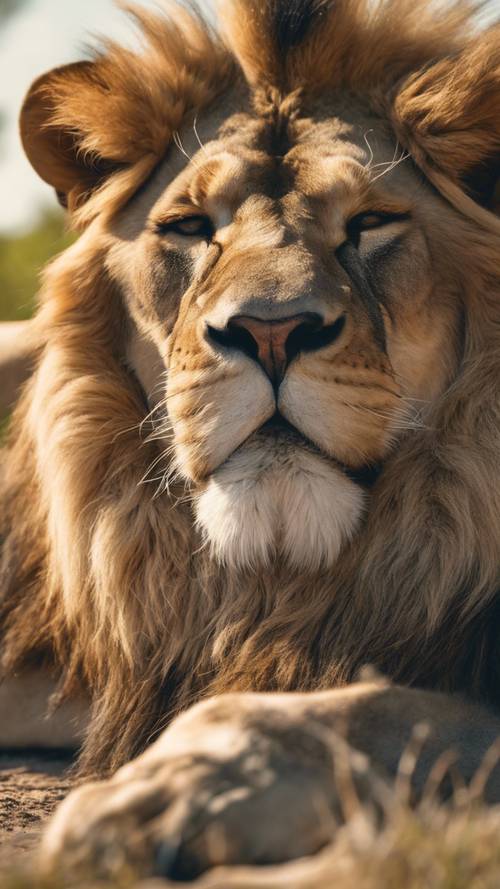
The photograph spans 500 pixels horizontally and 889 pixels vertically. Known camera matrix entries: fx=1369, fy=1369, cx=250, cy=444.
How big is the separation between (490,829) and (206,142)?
228 cm

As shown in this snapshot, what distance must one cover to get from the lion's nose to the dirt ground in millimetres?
1143

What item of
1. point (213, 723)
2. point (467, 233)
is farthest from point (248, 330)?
point (213, 723)

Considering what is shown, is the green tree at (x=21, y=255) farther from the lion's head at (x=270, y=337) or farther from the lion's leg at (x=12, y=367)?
the lion's head at (x=270, y=337)

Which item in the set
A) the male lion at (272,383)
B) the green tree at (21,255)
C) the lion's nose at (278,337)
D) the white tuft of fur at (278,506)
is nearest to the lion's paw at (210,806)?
the male lion at (272,383)

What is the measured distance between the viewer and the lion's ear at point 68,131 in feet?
12.6

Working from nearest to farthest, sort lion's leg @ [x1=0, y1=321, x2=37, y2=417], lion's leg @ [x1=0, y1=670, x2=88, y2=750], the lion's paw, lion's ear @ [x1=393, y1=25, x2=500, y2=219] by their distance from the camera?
the lion's paw
lion's ear @ [x1=393, y1=25, x2=500, y2=219]
lion's leg @ [x1=0, y1=670, x2=88, y2=750]
lion's leg @ [x1=0, y1=321, x2=37, y2=417]

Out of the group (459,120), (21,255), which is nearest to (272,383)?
(459,120)

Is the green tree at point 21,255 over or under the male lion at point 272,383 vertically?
over

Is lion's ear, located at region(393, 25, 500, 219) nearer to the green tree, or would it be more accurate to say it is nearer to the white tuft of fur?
the white tuft of fur

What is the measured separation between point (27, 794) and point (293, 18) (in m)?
2.23

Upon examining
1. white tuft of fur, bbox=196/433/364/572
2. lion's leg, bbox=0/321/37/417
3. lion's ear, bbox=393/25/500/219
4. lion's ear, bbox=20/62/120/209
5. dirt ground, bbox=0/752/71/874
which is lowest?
dirt ground, bbox=0/752/71/874

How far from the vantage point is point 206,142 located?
3723mm

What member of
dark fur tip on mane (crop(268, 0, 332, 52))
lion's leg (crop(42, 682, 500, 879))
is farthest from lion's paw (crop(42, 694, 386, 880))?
dark fur tip on mane (crop(268, 0, 332, 52))

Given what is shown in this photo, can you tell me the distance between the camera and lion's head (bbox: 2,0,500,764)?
3.11 meters
